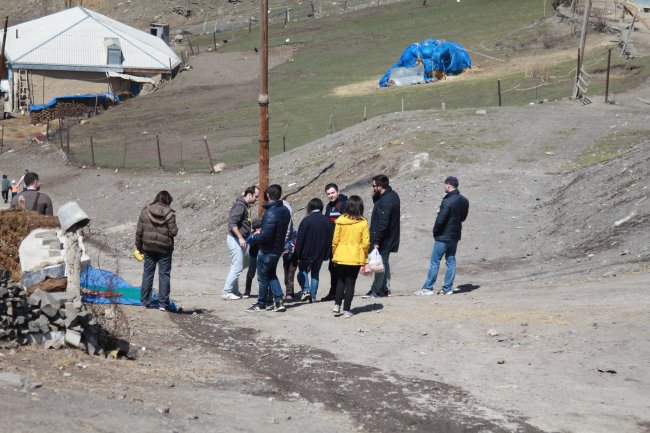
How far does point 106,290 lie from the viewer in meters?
12.7

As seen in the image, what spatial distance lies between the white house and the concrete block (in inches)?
1965

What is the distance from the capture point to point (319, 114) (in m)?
44.0

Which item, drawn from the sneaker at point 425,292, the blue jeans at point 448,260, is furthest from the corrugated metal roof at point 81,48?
the blue jeans at point 448,260

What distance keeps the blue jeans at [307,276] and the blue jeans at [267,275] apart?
787 mm

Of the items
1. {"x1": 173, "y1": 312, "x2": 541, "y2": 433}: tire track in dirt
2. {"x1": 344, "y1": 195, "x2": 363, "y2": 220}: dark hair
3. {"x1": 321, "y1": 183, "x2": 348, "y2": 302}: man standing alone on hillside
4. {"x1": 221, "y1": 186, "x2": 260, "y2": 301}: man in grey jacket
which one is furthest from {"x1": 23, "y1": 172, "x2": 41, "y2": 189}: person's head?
{"x1": 344, "y1": 195, "x2": 363, "y2": 220}: dark hair

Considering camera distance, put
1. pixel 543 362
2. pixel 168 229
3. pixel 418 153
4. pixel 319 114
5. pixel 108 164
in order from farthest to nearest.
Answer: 1. pixel 319 114
2. pixel 108 164
3. pixel 418 153
4. pixel 168 229
5. pixel 543 362

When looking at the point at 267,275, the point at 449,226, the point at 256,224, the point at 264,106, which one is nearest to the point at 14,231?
the point at 267,275

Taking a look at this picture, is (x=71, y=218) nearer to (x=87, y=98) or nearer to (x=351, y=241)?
(x=351, y=241)

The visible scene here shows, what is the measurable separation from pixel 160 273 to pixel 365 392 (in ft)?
14.8

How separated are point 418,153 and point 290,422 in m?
17.5

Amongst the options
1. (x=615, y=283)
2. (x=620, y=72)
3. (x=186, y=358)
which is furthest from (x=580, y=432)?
(x=620, y=72)

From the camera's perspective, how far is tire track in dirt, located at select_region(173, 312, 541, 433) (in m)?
8.80

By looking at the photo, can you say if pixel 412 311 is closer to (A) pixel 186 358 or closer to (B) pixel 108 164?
(A) pixel 186 358

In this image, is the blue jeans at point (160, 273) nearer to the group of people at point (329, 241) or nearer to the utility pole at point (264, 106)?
the group of people at point (329, 241)
